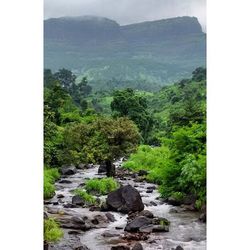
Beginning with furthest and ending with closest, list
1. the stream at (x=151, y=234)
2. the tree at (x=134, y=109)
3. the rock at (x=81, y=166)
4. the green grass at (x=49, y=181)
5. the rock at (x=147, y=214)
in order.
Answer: the rock at (x=81, y=166)
the tree at (x=134, y=109)
the green grass at (x=49, y=181)
the rock at (x=147, y=214)
the stream at (x=151, y=234)

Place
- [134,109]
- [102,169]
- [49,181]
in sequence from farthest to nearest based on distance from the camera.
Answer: [102,169], [134,109], [49,181]

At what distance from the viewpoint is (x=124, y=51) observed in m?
5.55

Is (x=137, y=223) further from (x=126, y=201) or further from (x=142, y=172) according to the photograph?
(x=142, y=172)

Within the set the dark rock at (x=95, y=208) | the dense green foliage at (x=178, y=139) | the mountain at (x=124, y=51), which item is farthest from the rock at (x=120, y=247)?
the mountain at (x=124, y=51)

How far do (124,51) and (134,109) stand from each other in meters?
0.74

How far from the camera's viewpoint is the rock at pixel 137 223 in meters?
4.35

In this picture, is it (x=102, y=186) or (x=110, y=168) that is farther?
(x=110, y=168)

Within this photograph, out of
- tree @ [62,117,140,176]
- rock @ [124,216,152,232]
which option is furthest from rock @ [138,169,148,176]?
rock @ [124,216,152,232]

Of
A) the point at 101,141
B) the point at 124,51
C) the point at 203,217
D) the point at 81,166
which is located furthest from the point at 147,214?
the point at 124,51

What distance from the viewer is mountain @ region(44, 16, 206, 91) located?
4.90 metres

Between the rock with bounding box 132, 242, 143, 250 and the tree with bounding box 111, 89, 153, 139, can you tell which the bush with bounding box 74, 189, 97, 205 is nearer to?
the tree with bounding box 111, 89, 153, 139

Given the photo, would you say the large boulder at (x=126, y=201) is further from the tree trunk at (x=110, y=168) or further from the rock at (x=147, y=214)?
the tree trunk at (x=110, y=168)
